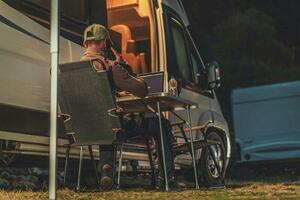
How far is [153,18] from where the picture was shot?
8125 millimetres

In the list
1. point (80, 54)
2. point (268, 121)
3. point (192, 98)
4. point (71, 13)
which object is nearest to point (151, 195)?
point (80, 54)

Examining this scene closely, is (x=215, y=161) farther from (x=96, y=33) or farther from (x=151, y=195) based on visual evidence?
(x=96, y=33)

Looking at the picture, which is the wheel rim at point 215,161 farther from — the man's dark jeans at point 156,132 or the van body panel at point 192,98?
the man's dark jeans at point 156,132

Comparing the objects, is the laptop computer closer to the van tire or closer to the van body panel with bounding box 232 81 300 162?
the van tire

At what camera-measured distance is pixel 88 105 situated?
229 inches

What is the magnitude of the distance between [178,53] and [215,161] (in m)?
1.46

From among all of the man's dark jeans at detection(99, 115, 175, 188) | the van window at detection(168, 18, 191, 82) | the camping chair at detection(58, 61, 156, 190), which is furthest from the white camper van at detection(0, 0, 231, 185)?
the man's dark jeans at detection(99, 115, 175, 188)

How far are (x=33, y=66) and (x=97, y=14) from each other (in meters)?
1.36

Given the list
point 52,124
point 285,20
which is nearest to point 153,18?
point 52,124

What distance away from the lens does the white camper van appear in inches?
238

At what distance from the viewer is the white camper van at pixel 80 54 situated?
19.8 feet

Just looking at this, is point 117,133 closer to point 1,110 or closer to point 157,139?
point 157,139

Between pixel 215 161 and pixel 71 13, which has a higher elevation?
pixel 71 13

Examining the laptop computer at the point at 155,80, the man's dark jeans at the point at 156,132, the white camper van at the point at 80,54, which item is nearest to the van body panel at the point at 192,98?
the white camper van at the point at 80,54
